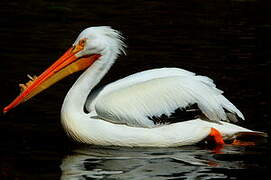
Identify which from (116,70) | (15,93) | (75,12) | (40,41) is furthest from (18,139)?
(75,12)

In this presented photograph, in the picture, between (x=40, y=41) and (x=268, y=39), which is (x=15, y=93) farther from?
(x=268, y=39)

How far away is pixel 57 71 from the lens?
8016mm

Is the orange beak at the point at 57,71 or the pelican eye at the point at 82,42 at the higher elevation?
the pelican eye at the point at 82,42

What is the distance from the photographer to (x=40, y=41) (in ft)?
40.9

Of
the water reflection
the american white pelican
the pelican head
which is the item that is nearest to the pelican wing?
the american white pelican

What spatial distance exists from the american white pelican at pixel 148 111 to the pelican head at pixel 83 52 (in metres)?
0.01

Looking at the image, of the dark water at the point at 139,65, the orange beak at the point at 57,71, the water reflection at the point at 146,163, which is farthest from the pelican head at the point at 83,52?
the water reflection at the point at 146,163

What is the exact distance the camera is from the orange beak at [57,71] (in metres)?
7.95

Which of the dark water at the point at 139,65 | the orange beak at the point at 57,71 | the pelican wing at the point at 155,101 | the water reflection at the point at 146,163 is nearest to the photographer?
the water reflection at the point at 146,163

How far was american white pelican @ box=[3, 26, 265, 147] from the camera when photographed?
7613 mm

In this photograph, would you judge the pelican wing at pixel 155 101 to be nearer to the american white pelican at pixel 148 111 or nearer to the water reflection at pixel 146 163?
the american white pelican at pixel 148 111

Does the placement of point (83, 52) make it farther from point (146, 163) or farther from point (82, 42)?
point (146, 163)

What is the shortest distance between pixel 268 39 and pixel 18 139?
670 centimetres

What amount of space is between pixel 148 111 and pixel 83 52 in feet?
3.17
